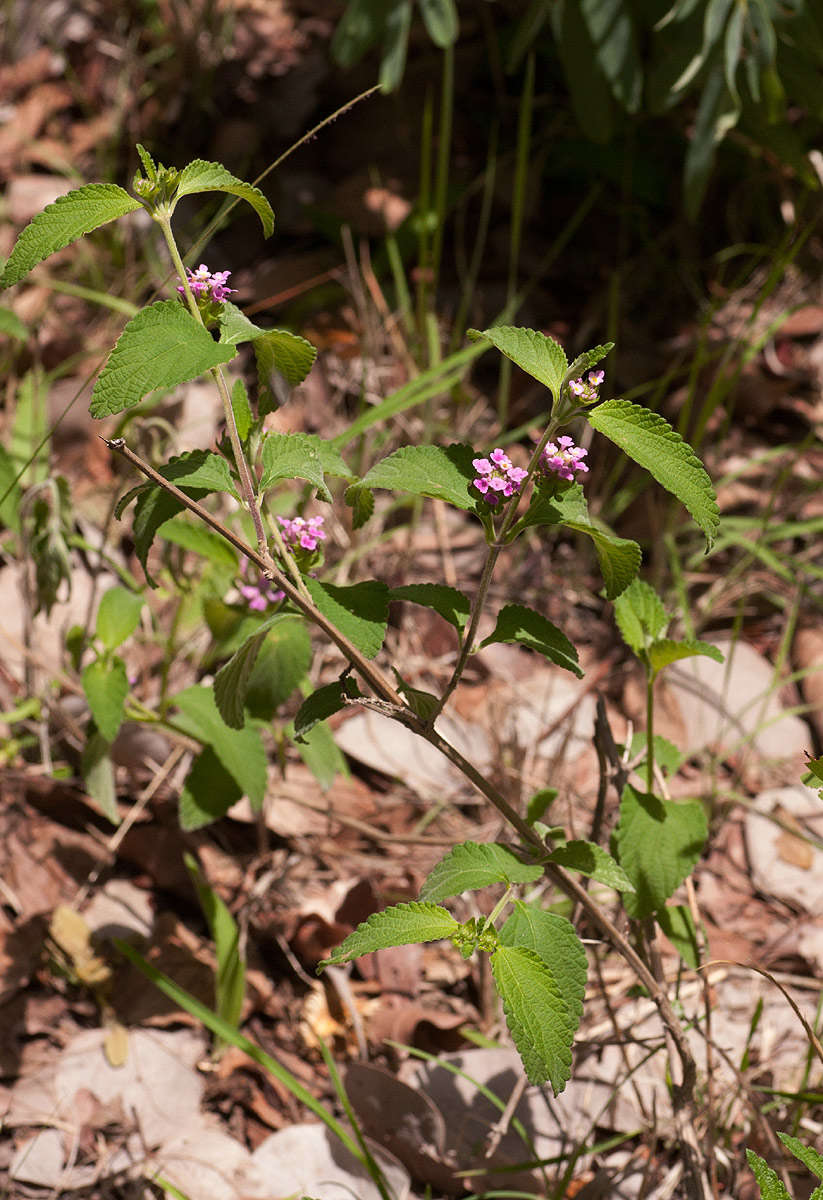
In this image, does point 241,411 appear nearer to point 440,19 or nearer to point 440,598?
point 440,598

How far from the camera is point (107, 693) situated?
4.60 feet

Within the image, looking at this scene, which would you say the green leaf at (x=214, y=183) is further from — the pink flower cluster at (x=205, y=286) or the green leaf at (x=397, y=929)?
the green leaf at (x=397, y=929)

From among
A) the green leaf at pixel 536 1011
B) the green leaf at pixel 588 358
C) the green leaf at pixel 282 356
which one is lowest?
the green leaf at pixel 536 1011

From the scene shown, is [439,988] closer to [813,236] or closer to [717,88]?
[717,88]

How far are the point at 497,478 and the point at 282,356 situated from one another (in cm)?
23

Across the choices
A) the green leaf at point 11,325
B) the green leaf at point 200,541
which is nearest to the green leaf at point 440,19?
the green leaf at point 11,325

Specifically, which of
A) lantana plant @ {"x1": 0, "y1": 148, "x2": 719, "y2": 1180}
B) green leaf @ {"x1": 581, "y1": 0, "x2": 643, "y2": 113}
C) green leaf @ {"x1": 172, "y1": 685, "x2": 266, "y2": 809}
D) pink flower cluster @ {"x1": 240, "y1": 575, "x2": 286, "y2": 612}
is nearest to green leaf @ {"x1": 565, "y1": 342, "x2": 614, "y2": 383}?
lantana plant @ {"x1": 0, "y1": 148, "x2": 719, "y2": 1180}

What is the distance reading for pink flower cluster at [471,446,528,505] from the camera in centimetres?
96

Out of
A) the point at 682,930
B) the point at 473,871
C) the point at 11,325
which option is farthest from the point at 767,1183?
A: the point at 11,325

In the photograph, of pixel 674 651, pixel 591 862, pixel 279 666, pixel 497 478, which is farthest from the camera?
pixel 279 666

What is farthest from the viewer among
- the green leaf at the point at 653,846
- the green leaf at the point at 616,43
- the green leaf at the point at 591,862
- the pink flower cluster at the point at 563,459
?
the green leaf at the point at 616,43

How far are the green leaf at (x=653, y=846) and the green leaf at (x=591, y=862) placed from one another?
105mm

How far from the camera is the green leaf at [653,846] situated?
1182mm

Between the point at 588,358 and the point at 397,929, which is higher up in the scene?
the point at 588,358
